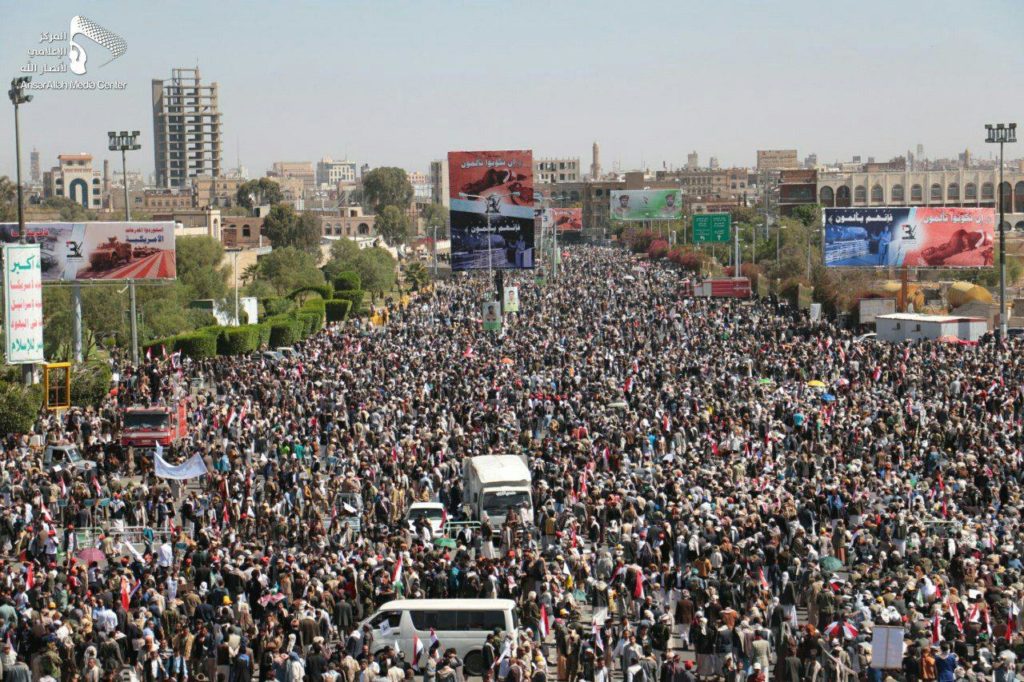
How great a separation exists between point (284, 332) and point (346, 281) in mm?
24778

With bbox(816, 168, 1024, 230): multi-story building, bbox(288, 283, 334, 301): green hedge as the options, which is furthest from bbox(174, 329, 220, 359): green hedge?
bbox(816, 168, 1024, 230): multi-story building

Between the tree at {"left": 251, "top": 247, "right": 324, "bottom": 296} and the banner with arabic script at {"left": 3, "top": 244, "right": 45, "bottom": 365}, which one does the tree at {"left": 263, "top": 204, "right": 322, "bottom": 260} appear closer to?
the tree at {"left": 251, "top": 247, "right": 324, "bottom": 296}

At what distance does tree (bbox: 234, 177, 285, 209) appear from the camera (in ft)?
532

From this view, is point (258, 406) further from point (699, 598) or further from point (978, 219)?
point (978, 219)

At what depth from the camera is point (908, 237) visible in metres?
55.2

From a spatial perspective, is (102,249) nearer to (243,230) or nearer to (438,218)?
(243,230)

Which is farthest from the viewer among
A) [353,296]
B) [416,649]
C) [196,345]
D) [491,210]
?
[353,296]

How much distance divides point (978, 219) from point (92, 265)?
31.0 meters

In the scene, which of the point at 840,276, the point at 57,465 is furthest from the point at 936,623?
the point at 840,276

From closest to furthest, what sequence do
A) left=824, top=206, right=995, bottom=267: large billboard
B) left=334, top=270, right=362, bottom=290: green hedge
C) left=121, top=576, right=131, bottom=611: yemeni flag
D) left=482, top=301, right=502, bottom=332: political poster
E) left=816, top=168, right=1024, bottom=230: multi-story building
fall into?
left=121, top=576, right=131, bottom=611: yemeni flag → left=482, top=301, right=502, bottom=332: political poster → left=824, top=206, right=995, bottom=267: large billboard → left=334, top=270, right=362, bottom=290: green hedge → left=816, top=168, right=1024, bottom=230: multi-story building

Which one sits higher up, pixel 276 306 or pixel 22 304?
pixel 22 304

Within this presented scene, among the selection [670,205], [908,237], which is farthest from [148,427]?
[670,205]

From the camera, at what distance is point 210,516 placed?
72.1 feet

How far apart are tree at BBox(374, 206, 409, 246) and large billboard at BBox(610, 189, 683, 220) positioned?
95.5 feet
